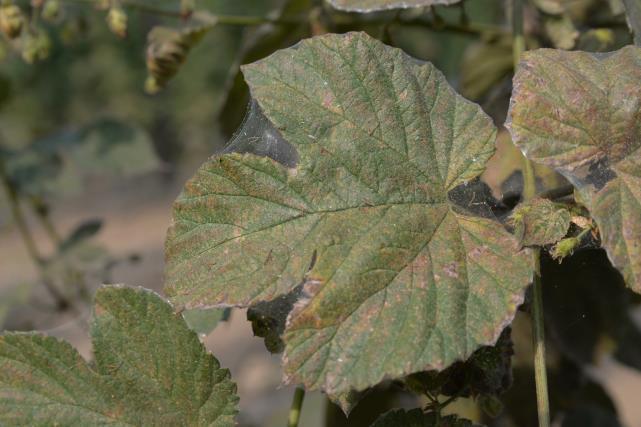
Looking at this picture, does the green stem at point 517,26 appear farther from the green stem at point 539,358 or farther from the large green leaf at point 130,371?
Result: the large green leaf at point 130,371

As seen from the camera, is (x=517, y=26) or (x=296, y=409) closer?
(x=296, y=409)

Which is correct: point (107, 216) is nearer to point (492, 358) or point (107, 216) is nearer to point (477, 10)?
point (477, 10)

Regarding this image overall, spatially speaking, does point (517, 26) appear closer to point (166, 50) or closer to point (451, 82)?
point (166, 50)

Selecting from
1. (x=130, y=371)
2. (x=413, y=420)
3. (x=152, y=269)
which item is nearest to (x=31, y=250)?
(x=130, y=371)

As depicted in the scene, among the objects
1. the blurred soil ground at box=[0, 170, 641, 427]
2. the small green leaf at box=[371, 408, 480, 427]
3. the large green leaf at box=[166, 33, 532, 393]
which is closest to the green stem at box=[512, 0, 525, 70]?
the large green leaf at box=[166, 33, 532, 393]

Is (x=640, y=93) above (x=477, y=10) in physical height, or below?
above

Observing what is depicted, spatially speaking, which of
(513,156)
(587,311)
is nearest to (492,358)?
(513,156)

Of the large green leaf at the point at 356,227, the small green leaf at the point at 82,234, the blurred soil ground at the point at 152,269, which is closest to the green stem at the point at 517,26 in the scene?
the large green leaf at the point at 356,227
